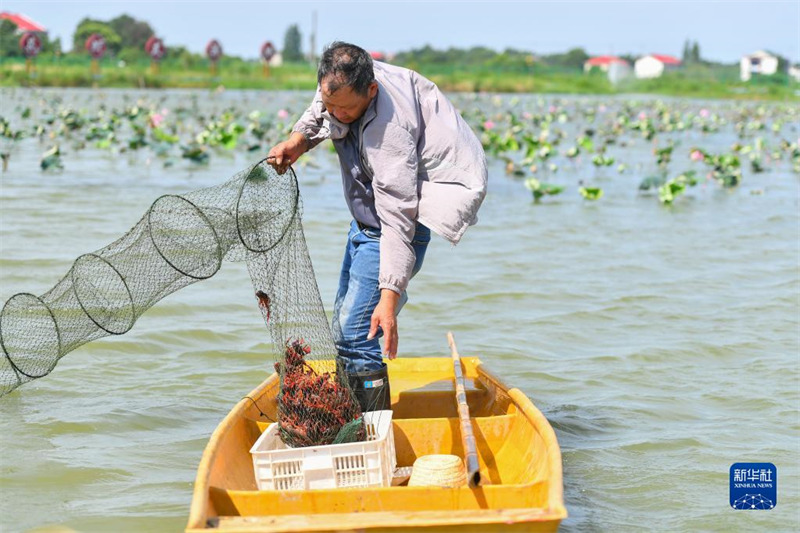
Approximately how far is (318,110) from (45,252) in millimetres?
6271

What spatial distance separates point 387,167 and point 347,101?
288mm

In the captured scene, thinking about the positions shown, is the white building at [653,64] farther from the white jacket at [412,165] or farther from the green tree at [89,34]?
the white jacket at [412,165]

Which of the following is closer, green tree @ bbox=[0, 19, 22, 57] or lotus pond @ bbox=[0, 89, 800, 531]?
lotus pond @ bbox=[0, 89, 800, 531]

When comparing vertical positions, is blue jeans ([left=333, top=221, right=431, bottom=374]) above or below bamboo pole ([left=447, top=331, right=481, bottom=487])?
above

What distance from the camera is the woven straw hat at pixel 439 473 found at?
13.8 ft

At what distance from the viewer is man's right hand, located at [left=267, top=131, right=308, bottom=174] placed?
4.61 m

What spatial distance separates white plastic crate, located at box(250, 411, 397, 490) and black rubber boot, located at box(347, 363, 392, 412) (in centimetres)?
55

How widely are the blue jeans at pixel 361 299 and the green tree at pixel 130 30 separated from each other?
81936 millimetres

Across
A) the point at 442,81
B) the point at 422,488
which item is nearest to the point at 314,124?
the point at 422,488

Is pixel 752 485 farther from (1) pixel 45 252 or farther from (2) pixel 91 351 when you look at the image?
(1) pixel 45 252

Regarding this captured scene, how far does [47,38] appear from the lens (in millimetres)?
67375

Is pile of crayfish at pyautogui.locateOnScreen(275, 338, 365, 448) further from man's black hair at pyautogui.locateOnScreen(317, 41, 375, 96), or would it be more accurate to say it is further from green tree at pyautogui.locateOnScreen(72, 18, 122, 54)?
green tree at pyautogui.locateOnScreen(72, 18, 122, 54)

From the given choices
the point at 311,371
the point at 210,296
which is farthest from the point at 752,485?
the point at 210,296

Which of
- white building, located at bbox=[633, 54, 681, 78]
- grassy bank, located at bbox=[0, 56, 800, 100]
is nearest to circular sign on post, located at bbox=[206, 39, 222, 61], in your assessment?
grassy bank, located at bbox=[0, 56, 800, 100]
